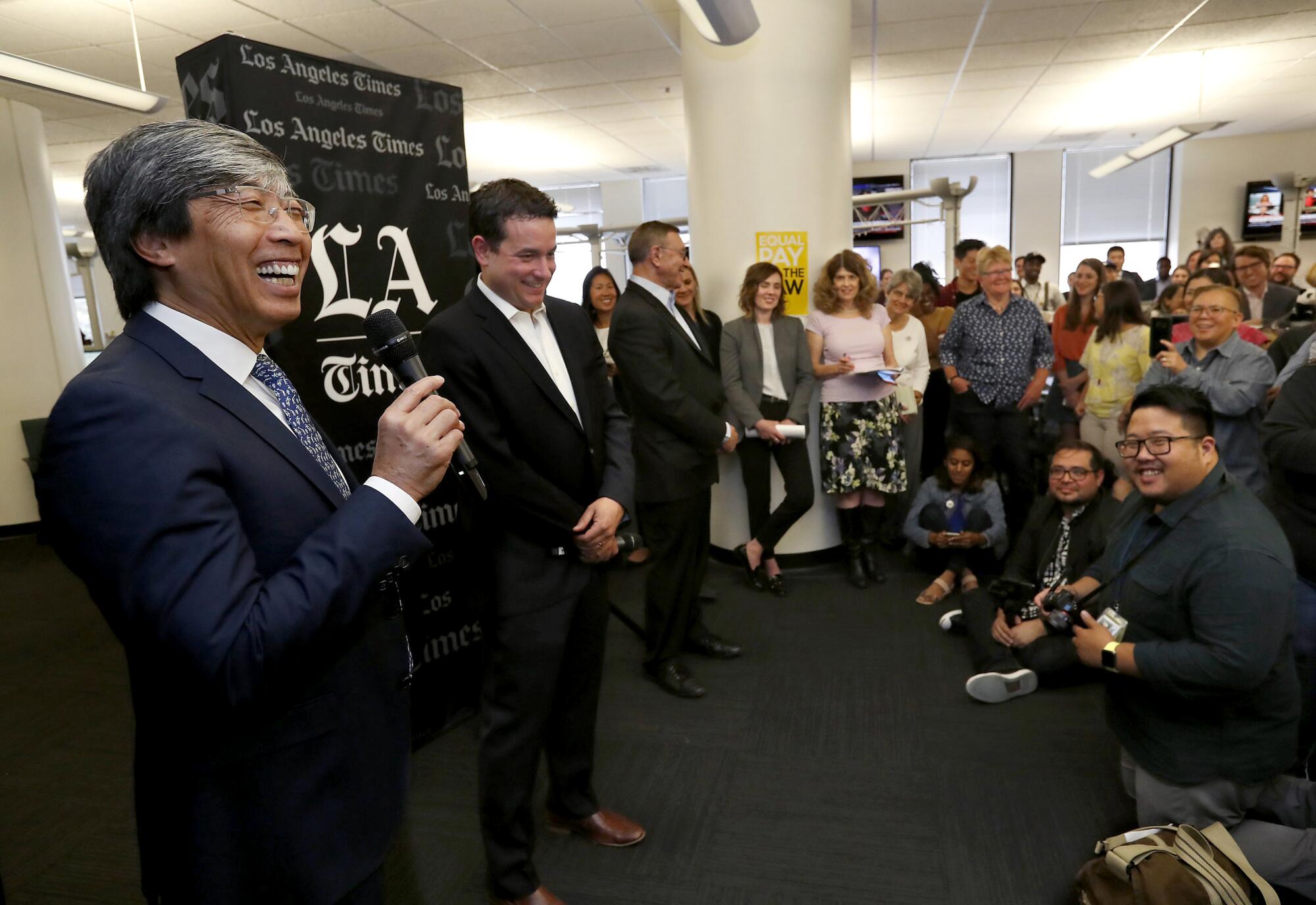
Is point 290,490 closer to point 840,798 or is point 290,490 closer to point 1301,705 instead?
point 840,798

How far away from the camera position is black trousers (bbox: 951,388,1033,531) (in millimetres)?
4340

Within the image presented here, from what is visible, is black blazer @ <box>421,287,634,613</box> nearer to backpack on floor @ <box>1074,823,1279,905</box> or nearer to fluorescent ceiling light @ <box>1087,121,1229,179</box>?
backpack on floor @ <box>1074,823,1279,905</box>

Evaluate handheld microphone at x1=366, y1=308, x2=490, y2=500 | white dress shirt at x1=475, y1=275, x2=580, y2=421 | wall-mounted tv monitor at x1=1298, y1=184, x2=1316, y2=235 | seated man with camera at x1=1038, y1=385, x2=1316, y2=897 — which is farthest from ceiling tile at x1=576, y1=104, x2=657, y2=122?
wall-mounted tv monitor at x1=1298, y1=184, x2=1316, y2=235

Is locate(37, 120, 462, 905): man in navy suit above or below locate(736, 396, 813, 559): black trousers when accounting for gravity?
above

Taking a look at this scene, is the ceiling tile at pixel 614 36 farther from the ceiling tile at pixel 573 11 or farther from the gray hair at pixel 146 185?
the gray hair at pixel 146 185

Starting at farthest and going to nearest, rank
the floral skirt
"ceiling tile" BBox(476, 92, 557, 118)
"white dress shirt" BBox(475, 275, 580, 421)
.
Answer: "ceiling tile" BBox(476, 92, 557, 118), the floral skirt, "white dress shirt" BBox(475, 275, 580, 421)

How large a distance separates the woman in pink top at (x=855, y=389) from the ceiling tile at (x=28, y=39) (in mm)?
4786

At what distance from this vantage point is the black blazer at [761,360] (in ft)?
13.1

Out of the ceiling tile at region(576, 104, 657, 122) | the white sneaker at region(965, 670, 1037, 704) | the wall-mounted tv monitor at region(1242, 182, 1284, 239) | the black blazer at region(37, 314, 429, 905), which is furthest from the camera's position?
the wall-mounted tv monitor at region(1242, 182, 1284, 239)

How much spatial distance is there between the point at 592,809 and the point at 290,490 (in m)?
1.59

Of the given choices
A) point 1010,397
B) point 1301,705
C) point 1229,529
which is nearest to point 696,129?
point 1010,397

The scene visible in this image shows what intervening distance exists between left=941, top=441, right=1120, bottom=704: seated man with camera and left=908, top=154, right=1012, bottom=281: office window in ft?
28.6

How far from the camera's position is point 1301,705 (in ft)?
6.86

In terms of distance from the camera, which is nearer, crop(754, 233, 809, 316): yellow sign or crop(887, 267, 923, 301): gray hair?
crop(754, 233, 809, 316): yellow sign
